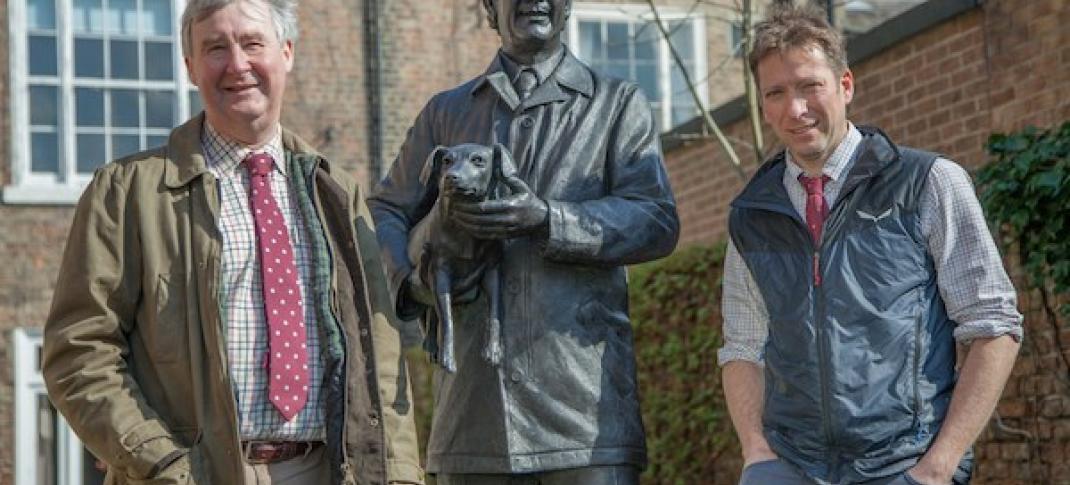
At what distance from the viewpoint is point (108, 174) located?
392cm

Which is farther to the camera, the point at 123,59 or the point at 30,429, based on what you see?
the point at 123,59

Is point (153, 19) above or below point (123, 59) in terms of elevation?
above

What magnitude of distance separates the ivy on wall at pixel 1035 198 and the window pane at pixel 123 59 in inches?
459

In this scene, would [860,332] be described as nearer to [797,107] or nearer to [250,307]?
[797,107]

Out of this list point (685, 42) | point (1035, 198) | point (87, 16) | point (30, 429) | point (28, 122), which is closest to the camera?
point (1035, 198)

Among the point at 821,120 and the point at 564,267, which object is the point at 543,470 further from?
the point at 821,120

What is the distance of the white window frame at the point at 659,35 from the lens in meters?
18.9

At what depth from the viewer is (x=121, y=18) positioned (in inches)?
697

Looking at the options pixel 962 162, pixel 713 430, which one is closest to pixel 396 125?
pixel 713 430

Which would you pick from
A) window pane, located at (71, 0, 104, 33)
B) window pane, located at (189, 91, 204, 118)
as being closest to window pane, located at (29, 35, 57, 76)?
window pane, located at (71, 0, 104, 33)

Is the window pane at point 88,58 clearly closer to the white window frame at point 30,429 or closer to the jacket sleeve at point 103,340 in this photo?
the white window frame at point 30,429

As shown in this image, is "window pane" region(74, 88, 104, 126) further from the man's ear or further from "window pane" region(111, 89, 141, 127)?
the man's ear

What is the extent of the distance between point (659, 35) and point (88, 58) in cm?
606

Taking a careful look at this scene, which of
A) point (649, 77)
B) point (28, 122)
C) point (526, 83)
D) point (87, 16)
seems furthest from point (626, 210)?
point (649, 77)
